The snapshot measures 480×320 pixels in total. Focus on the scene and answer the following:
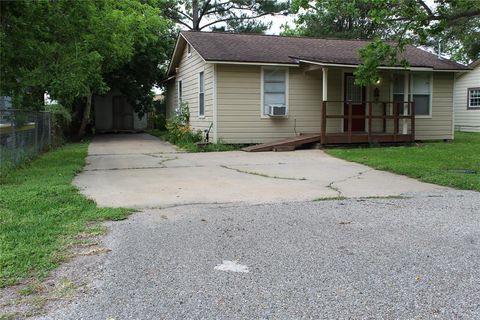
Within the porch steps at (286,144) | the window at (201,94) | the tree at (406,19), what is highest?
the tree at (406,19)

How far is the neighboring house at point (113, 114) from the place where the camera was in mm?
27359

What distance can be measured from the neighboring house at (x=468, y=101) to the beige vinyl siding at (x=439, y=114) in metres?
7.96

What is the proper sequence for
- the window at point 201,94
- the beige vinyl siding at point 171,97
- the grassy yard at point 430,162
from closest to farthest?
the grassy yard at point 430,162
the window at point 201,94
the beige vinyl siding at point 171,97

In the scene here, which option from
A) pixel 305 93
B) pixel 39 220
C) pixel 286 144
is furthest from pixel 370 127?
pixel 39 220

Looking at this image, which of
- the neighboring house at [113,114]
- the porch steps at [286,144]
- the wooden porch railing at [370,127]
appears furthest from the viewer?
the neighboring house at [113,114]

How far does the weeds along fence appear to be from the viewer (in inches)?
399

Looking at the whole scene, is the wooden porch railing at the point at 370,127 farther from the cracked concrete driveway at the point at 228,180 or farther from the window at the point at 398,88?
the cracked concrete driveway at the point at 228,180

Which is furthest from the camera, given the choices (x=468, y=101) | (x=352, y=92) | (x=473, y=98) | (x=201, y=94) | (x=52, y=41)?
(x=468, y=101)

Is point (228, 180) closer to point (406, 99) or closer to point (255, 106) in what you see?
point (255, 106)

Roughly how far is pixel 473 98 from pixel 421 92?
9.71 m

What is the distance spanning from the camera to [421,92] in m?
17.2

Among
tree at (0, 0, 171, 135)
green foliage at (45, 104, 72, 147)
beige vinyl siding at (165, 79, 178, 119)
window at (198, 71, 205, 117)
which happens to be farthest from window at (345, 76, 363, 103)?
green foliage at (45, 104, 72, 147)

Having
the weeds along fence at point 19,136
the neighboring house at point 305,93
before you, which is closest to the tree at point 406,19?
the neighboring house at point 305,93

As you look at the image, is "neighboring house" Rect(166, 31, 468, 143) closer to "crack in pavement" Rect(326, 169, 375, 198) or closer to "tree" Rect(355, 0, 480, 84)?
"tree" Rect(355, 0, 480, 84)
